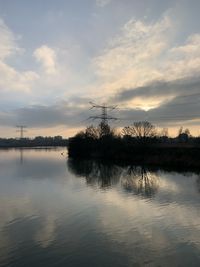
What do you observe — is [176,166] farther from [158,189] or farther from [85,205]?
[85,205]

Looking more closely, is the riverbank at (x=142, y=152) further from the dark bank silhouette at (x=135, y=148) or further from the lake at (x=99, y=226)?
the lake at (x=99, y=226)

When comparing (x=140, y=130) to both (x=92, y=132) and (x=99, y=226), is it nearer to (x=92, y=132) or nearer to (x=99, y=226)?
(x=92, y=132)

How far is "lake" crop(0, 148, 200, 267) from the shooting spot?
12.7 meters

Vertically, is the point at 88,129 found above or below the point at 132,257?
above

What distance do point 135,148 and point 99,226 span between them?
49.6 m

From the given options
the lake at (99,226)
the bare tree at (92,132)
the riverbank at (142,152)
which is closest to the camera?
the lake at (99,226)

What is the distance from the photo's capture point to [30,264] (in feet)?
39.3

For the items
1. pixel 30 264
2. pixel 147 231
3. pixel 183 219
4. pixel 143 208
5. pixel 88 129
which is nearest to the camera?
pixel 30 264

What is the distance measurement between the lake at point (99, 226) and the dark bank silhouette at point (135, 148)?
23223 millimetres

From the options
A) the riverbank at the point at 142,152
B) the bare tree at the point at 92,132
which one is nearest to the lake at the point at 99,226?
the riverbank at the point at 142,152

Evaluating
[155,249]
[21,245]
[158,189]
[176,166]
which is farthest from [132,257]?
[176,166]

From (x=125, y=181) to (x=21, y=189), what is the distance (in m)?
11.7

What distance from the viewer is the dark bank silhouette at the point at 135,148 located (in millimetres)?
52281

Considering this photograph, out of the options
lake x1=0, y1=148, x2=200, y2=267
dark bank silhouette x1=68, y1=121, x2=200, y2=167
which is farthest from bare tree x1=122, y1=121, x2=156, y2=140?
lake x1=0, y1=148, x2=200, y2=267
